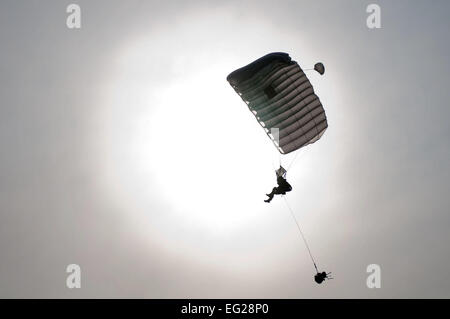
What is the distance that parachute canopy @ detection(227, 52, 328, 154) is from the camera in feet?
64.7

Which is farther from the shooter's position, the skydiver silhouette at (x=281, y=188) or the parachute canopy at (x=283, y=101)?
the parachute canopy at (x=283, y=101)

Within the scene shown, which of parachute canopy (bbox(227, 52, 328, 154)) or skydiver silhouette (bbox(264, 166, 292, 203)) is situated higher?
parachute canopy (bbox(227, 52, 328, 154))

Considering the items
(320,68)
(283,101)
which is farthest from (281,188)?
(320,68)

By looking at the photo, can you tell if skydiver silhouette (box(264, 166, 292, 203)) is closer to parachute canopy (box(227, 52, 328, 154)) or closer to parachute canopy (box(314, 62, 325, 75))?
parachute canopy (box(227, 52, 328, 154))

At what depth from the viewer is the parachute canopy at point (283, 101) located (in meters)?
19.7

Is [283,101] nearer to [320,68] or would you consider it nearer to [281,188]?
[320,68]

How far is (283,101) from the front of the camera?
2005cm

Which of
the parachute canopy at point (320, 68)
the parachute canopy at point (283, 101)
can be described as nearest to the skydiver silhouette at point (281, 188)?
the parachute canopy at point (283, 101)

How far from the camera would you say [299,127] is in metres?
20.2

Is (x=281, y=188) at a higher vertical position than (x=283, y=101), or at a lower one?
lower

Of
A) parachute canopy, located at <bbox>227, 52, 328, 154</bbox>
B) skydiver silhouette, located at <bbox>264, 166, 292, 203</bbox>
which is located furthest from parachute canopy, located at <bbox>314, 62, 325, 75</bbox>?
skydiver silhouette, located at <bbox>264, 166, 292, 203</bbox>

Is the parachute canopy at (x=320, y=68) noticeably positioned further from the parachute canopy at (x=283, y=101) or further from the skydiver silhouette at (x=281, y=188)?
the skydiver silhouette at (x=281, y=188)
